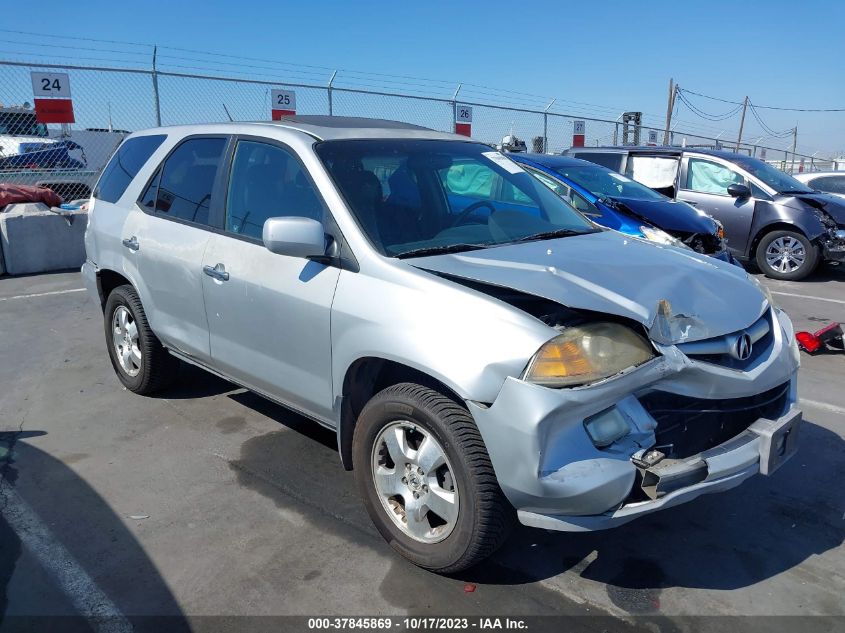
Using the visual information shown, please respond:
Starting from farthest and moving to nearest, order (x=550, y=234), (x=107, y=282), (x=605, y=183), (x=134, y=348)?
1. (x=605, y=183)
2. (x=107, y=282)
3. (x=134, y=348)
4. (x=550, y=234)

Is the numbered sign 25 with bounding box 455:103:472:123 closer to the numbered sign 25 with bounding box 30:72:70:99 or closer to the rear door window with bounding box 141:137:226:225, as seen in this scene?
the numbered sign 25 with bounding box 30:72:70:99

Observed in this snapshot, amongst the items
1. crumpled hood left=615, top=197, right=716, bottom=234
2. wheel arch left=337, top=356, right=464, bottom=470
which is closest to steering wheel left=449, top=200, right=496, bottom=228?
wheel arch left=337, top=356, right=464, bottom=470

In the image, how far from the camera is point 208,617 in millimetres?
2719

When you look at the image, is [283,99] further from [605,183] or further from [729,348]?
[729,348]

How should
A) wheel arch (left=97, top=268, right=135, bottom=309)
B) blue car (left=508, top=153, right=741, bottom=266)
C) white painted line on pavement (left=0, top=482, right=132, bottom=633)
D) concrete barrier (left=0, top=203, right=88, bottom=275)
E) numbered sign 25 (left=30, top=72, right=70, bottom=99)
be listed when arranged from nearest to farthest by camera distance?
white painted line on pavement (left=0, top=482, right=132, bottom=633)
wheel arch (left=97, top=268, right=135, bottom=309)
blue car (left=508, top=153, right=741, bottom=266)
concrete barrier (left=0, top=203, right=88, bottom=275)
numbered sign 25 (left=30, top=72, right=70, bottom=99)

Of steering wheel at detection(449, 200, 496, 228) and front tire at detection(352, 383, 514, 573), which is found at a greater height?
steering wheel at detection(449, 200, 496, 228)

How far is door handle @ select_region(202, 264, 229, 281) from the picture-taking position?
372cm

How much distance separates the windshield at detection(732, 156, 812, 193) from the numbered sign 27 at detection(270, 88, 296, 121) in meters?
7.29

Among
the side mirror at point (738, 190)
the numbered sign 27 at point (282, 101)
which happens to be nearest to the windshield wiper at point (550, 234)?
the side mirror at point (738, 190)

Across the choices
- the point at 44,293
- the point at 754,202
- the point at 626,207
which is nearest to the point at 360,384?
the point at 626,207

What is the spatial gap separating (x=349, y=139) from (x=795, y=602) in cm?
294

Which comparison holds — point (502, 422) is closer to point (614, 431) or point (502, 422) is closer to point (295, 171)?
point (614, 431)

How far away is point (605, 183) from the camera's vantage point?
803 centimetres

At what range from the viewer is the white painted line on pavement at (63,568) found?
271 cm
